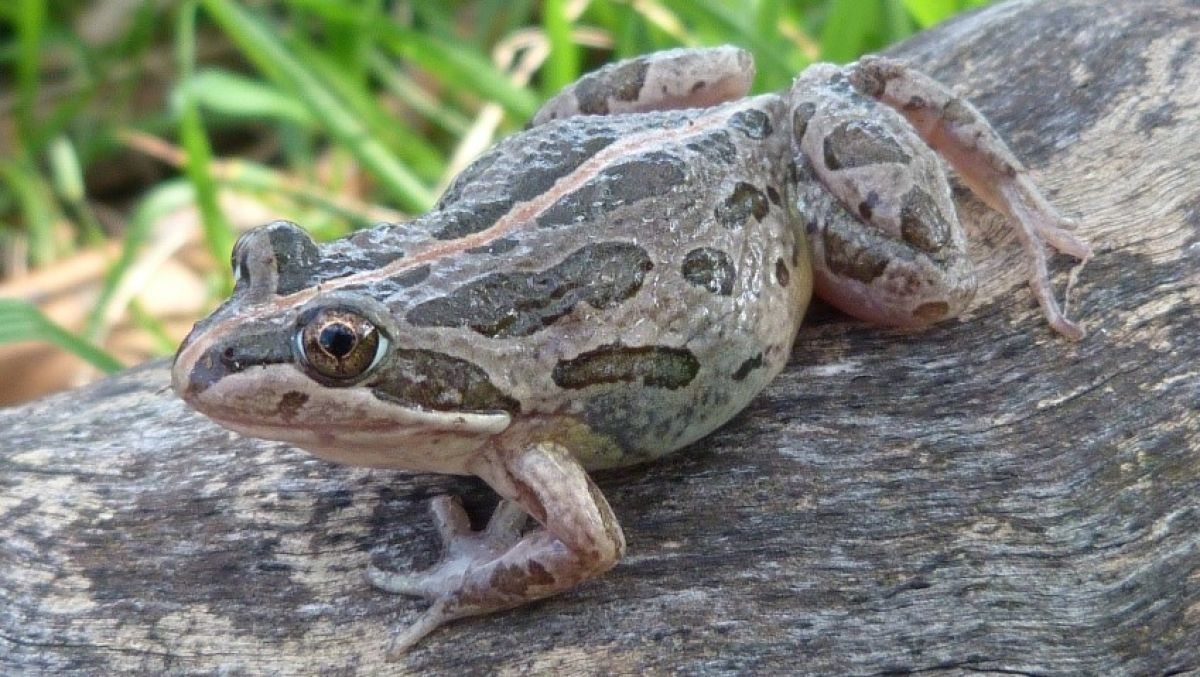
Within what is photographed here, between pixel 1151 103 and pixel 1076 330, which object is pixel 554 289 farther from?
pixel 1151 103

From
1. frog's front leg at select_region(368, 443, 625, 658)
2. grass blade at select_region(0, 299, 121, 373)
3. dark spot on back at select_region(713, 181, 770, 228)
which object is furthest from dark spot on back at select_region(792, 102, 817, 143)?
grass blade at select_region(0, 299, 121, 373)

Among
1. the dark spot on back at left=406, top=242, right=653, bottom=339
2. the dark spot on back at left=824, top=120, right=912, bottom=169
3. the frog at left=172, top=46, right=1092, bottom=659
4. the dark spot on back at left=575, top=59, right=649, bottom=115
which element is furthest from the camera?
the dark spot on back at left=575, top=59, right=649, bottom=115

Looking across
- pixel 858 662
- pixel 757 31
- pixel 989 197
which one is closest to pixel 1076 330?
pixel 989 197

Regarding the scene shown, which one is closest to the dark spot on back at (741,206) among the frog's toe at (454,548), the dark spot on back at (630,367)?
the dark spot on back at (630,367)

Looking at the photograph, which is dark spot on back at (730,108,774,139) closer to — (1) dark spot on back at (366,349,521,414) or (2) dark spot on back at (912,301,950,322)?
(2) dark spot on back at (912,301,950,322)

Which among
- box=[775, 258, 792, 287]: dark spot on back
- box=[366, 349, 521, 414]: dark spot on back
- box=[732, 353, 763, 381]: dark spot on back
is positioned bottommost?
box=[366, 349, 521, 414]: dark spot on back

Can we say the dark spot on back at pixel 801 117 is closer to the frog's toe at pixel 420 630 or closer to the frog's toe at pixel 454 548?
the frog's toe at pixel 454 548
